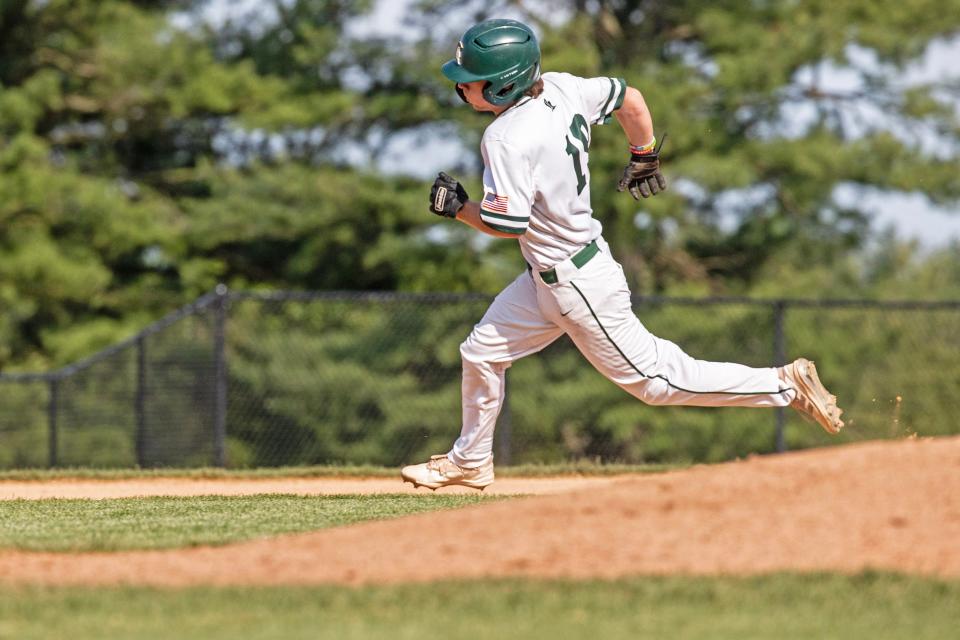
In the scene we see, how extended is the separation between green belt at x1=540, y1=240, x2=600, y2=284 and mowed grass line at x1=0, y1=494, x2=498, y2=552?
46.9 inches

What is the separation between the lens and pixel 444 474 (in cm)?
708

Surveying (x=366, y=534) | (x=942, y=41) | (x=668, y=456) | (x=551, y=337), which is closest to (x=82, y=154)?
(x=668, y=456)

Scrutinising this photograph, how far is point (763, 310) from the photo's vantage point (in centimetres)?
2123

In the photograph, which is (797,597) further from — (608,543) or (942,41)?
(942,41)

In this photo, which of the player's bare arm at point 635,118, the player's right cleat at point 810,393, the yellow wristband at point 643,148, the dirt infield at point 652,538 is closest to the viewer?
the dirt infield at point 652,538

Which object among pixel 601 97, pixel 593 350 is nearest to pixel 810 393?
pixel 593 350

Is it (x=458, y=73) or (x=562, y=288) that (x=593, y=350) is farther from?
(x=458, y=73)

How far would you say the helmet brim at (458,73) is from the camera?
6559 mm

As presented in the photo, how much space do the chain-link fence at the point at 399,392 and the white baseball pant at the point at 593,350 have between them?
11.0 meters

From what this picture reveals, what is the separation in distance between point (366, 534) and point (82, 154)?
806 inches

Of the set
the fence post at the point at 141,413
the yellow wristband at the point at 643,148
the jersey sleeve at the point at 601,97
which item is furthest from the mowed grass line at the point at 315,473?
the fence post at the point at 141,413

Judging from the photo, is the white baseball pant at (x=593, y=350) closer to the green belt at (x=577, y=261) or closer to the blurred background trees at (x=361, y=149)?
the green belt at (x=577, y=261)

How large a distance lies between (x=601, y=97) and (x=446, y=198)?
998 millimetres

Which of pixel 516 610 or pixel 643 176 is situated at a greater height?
pixel 643 176
